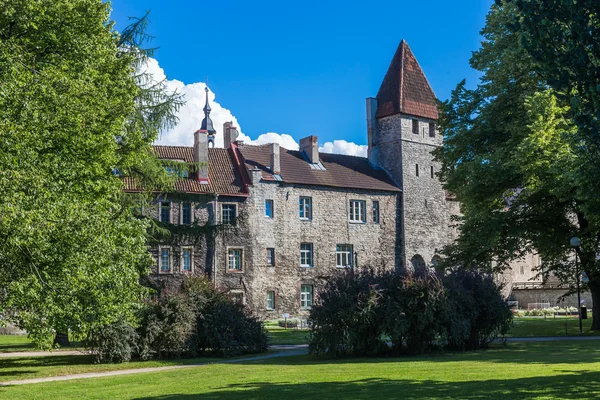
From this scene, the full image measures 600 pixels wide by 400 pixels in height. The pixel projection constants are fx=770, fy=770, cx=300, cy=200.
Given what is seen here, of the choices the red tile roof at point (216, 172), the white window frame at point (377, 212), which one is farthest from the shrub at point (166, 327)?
the white window frame at point (377, 212)

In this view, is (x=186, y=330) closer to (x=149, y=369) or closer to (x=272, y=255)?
(x=149, y=369)

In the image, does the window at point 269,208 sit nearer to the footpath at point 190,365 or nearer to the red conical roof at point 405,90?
the red conical roof at point 405,90

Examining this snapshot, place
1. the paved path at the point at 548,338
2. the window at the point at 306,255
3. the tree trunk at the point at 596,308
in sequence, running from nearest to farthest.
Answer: the paved path at the point at 548,338, the tree trunk at the point at 596,308, the window at the point at 306,255

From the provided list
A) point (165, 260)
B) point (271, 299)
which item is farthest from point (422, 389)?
point (271, 299)

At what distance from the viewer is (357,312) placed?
19625 millimetres

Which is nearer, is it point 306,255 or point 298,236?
point 298,236

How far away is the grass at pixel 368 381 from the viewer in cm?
1191

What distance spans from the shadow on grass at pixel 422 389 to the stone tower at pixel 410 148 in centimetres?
4367

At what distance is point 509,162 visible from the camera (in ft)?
87.2

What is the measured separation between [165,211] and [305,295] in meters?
11.7

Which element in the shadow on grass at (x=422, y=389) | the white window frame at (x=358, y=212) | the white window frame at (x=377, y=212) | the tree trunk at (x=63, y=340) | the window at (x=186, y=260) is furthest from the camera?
the white window frame at (x=377, y=212)

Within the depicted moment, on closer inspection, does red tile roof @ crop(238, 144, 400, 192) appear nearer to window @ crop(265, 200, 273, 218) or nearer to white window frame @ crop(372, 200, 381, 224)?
white window frame @ crop(372, 200, 381, 224)

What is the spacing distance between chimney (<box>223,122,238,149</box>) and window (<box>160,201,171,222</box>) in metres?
7.18

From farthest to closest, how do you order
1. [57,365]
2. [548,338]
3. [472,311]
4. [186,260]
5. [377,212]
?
[377,212] < [186,260] < [548,338] < [472,311] < [57,365]
